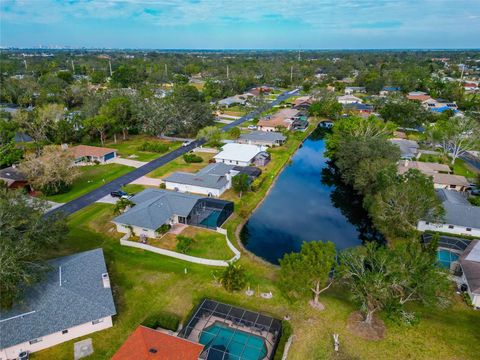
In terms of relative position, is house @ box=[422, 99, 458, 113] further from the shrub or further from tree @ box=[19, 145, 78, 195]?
tree @ box=[19, 145, 78, 195]

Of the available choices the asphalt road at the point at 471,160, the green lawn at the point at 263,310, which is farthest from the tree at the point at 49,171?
the asphalt road at the point at 471,160

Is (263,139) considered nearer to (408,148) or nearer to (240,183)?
(240,183)

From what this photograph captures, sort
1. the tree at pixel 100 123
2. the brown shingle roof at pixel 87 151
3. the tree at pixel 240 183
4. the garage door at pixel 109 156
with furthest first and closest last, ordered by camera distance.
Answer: the tree at pixel 100 123 < the garage door at pixel 109 156 < the brown shingle roof at pixel 87 151 < the tree at pixel 240 183

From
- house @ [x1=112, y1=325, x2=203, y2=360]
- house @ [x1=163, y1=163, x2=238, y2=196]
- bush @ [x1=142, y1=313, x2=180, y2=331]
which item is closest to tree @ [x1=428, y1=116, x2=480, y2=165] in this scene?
house @ [x1=163, y1=163, x2=238, y2=196]

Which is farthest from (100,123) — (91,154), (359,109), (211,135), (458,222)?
(359,109)

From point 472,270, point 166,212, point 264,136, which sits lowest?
point 472,270

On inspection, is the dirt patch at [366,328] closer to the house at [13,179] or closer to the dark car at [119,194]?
the dark car at [119,194]
